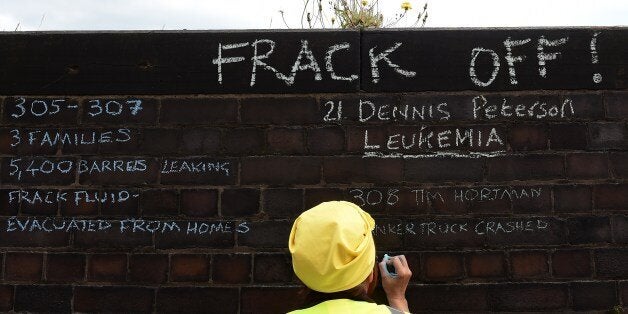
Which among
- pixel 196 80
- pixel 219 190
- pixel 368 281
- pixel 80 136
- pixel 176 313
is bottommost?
pixel 176 313

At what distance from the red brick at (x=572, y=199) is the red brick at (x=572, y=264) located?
0.19 meters

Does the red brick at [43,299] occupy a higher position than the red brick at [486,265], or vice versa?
the red brick at [486,265]

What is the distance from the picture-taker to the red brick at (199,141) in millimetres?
2941

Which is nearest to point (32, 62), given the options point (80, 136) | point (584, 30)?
point (80, 136)

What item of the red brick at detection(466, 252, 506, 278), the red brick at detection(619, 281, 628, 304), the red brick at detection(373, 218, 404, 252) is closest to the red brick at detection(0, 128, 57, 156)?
the red brick at detection(373, 218, 404, 252)

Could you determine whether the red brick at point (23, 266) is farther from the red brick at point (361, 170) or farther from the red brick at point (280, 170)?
the red brick at point (361, 170)

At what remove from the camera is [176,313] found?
2.85 meters

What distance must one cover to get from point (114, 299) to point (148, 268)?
0.21m

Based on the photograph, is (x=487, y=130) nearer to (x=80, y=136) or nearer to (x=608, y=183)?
(x=608, y=183)

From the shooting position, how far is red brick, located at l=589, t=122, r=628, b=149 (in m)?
2.92

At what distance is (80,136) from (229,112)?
723 mm

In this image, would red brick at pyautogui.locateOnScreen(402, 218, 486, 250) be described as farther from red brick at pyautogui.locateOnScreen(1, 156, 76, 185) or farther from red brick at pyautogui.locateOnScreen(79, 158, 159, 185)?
red brick at pyautogui.locateOnScreen(1, 156, 76, 185)

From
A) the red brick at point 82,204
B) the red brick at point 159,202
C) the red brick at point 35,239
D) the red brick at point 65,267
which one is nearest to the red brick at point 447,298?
the red brick at point 159,202

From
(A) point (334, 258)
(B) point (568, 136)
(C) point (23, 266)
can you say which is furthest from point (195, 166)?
(B) point (568, 136)
